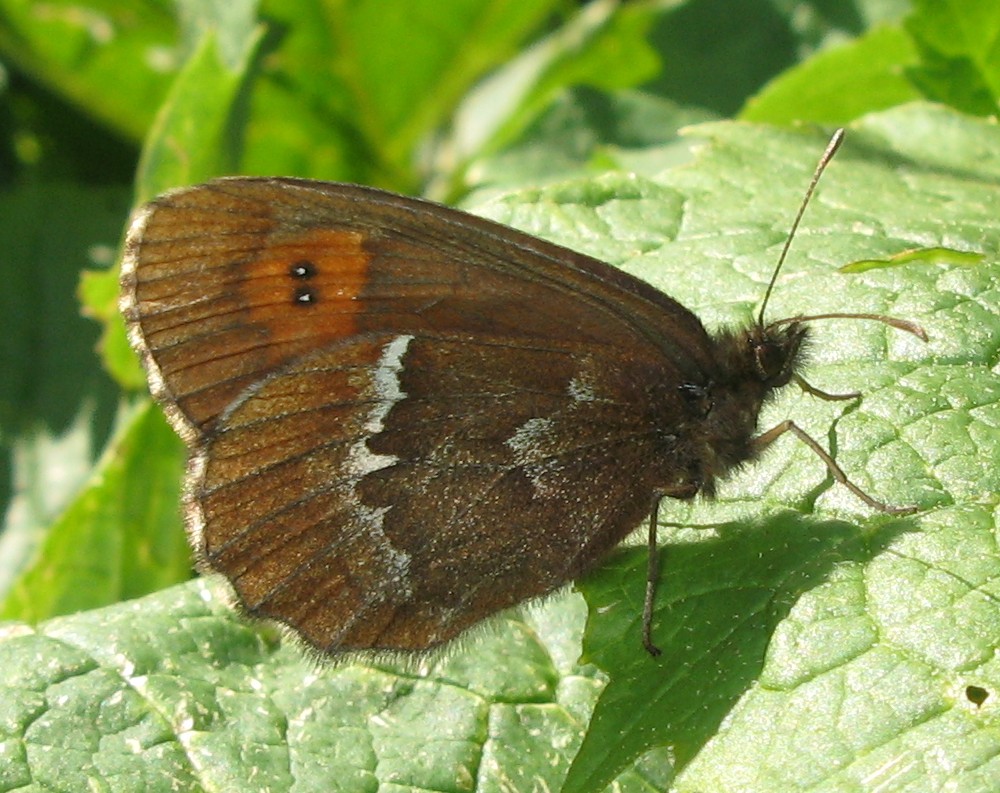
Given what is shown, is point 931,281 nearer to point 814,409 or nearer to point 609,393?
point 814,409

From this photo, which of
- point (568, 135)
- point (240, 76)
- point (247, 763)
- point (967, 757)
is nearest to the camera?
point (967, 757)

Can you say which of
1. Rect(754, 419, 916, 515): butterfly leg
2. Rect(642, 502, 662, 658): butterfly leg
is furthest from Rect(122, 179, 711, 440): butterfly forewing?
Rect(642, 502, 662, 658): butterfly leg

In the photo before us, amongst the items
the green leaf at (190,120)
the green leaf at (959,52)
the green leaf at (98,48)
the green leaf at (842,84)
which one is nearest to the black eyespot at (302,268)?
the green leaf at (190,120)

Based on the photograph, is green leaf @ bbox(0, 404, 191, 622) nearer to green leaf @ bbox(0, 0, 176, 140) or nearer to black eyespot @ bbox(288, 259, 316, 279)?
black eyespot @ bbox(288, 259, 316, 279)

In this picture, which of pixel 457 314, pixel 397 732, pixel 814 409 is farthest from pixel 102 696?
pixel 814 409

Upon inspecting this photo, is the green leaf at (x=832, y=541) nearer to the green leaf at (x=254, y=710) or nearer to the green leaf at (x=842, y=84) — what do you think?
the green leaf at (x=254, y=710)
